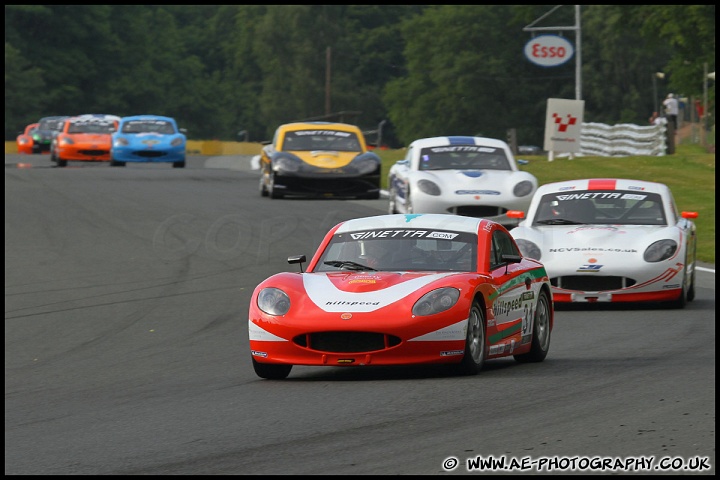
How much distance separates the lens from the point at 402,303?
1009 centimetres

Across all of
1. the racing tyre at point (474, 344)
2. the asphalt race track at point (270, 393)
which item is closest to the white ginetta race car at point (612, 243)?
the asphalt race track at point (270, 393)

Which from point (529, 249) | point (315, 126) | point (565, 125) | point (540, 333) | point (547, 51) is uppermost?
point (547, 51)

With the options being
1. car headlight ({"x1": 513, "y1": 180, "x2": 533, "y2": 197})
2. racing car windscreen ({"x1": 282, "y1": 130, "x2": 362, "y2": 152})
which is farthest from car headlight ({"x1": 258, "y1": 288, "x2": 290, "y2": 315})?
racing car windscreen ({"x1": 282, "y1": 130, "x2": 362, "y2": 152})

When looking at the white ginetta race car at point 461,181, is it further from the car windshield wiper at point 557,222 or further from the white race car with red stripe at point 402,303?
the white race car with red stripe at point 402,303

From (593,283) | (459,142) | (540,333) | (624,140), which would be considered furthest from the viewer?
(624,140)

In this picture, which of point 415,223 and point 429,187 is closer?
point 415,223

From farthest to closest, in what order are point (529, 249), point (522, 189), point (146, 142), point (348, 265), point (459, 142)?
point (146, 142) → point (459, 142) → point (522, 189) → point (529, 249) → point (348, 265)

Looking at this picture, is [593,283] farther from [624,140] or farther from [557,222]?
[624,140]

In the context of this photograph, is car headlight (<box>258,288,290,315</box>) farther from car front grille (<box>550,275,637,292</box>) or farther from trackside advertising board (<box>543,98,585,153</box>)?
trackside advertising board (<box>543,98,585,153</box>)

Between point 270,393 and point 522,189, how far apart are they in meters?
13.3

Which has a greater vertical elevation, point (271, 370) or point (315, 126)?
point (315, 126)

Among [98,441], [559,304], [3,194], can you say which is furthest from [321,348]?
[3,194]

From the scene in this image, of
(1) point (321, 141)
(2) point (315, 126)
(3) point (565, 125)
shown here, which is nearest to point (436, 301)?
(1) point (321, 141)

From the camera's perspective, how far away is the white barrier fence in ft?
133
